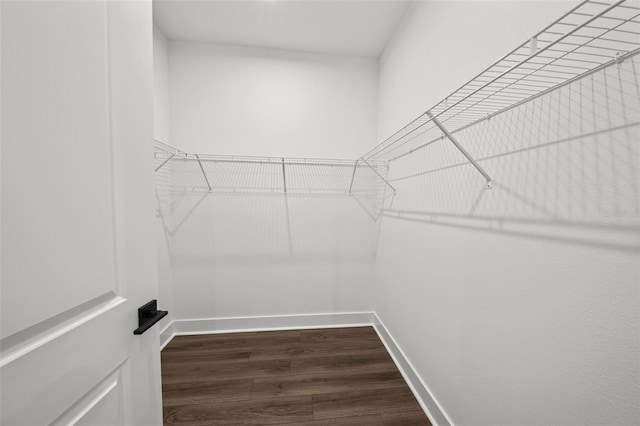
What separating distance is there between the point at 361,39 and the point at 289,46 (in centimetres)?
63

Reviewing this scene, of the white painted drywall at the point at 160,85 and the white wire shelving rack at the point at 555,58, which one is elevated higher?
the white painted drywall at the point at 160,85

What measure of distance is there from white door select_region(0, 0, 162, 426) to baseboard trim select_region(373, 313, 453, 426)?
137 cm

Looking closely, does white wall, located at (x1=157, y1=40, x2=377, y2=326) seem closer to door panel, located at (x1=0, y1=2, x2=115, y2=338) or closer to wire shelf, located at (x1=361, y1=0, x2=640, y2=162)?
wire shelf, located at (x1=361, y1=0, x2=640, y2=162)

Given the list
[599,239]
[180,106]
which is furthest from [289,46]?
[599,239]

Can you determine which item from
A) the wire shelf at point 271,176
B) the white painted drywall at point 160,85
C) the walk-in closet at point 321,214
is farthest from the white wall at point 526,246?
the white painted drywall at point 160,85

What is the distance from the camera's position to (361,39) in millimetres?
1867

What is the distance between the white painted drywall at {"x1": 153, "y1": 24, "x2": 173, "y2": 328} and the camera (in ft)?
5.75

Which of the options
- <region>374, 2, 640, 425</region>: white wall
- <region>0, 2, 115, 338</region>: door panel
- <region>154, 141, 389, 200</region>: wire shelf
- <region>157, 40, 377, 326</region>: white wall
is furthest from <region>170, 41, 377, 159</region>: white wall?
<region>0, 2, 115, 338</region>: door panel

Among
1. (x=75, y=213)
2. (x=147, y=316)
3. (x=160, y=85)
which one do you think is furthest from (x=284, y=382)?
(x=160, y=85)

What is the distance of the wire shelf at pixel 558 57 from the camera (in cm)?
50

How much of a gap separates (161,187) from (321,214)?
1.41m

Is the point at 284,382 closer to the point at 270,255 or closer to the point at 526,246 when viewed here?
the point at 270,255

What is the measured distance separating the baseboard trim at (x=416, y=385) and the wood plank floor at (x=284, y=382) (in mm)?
43

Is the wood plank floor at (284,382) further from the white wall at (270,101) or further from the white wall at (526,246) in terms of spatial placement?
the white wall at (270,101)
